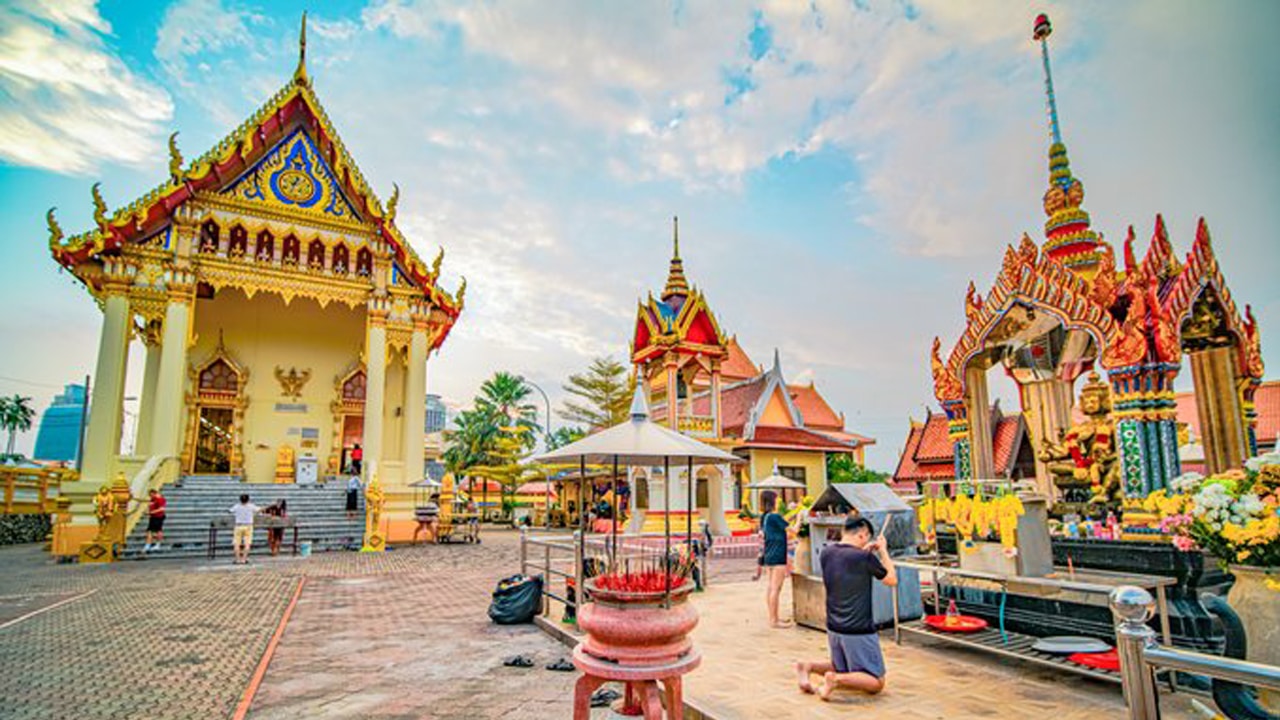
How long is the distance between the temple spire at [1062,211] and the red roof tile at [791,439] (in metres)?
15.6

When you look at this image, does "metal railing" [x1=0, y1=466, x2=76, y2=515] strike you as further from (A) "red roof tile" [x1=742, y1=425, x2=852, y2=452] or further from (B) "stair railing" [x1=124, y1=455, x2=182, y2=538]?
(A) "red roof tile" [x1=742, y1=425, x2=852, y2=452]

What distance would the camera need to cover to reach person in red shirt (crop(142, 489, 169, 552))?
14.7 m

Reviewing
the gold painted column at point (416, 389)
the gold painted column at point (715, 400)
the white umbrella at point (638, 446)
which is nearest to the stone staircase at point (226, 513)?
the gold painted column at point (416, 389)

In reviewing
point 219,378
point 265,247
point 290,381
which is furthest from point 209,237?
point 290,381

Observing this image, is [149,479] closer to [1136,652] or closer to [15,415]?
[1136,652]

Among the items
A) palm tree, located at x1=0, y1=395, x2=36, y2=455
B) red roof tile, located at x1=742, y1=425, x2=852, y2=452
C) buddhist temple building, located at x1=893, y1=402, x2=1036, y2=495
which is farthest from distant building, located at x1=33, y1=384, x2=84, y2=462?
buddhist temple building, located at x1=893, y1=402, x2=1036, y2=495

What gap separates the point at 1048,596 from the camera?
18.8 ft

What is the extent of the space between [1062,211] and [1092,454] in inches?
201

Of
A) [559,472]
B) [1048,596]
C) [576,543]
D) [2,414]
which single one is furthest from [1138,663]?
[2,414]

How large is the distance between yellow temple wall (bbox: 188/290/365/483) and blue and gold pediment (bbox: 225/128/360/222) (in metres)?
4.49

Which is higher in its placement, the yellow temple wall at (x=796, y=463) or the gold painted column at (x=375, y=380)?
the gold painted column at (x=375, y=380)

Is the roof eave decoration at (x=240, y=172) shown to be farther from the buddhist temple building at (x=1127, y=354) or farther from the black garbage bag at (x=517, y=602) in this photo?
the buddhist temple building at (x=1127, y=354)

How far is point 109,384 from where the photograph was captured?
16547 millimetres

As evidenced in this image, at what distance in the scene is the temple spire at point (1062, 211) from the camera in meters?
11.1
